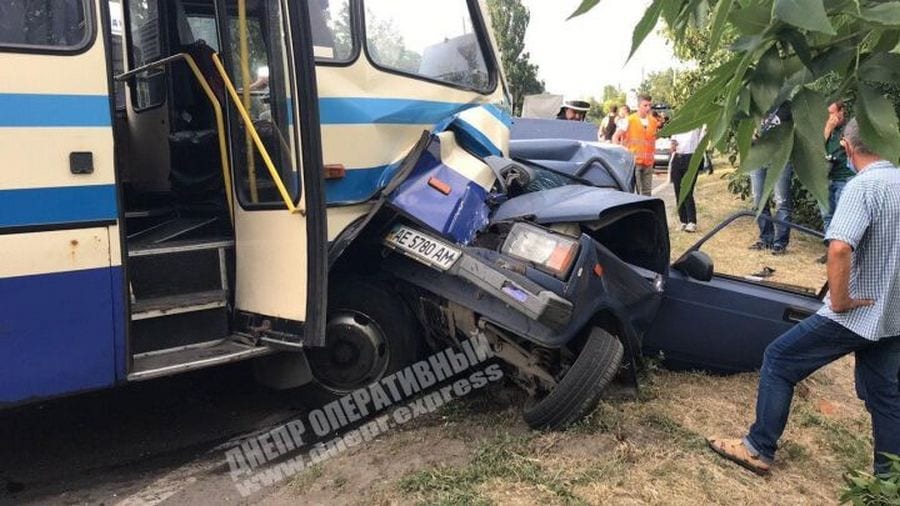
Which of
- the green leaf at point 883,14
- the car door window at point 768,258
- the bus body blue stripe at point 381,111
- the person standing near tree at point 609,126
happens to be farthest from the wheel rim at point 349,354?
the person standing near tree at point 609,126

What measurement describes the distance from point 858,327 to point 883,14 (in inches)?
95.9

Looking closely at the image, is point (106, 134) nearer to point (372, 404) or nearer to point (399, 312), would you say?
point (399, 312)

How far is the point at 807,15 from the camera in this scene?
0.99 meters

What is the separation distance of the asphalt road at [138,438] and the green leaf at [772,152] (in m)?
3.00

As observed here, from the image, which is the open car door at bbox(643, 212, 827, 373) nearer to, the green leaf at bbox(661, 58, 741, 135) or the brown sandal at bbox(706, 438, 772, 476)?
the brown sandal at bbox(706, 438, 772, 476)

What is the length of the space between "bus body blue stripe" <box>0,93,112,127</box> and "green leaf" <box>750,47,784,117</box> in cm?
290

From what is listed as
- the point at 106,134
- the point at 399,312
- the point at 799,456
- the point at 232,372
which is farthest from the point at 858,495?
the point at 232,372

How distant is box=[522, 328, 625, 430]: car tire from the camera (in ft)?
11.2

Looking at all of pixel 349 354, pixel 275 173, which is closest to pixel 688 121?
pixel 275 173

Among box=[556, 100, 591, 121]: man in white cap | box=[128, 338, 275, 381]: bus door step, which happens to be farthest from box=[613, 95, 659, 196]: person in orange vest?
box=[128, 338, 275, 381]: bus door step

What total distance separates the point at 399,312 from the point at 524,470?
4.10ft

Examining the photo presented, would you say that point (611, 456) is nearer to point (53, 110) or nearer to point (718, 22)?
point (718, 22)

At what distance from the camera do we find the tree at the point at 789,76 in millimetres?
1100

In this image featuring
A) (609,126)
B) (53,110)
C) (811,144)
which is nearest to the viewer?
(811,144)
